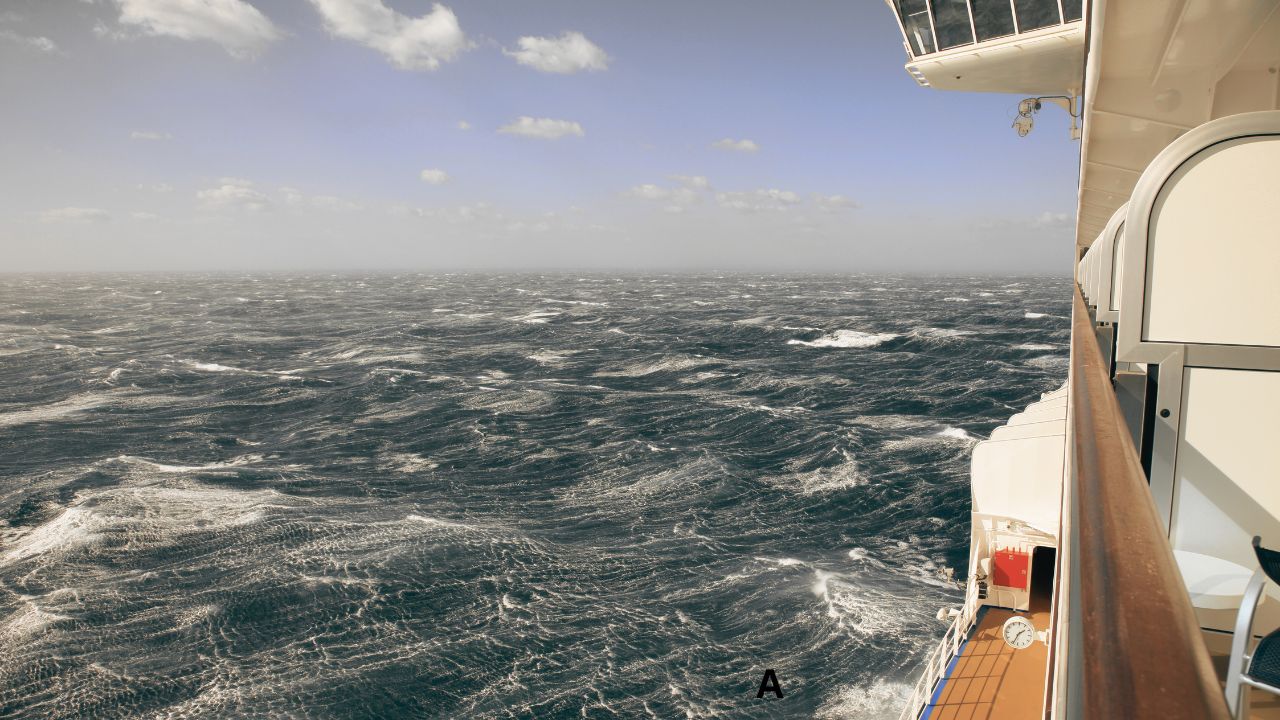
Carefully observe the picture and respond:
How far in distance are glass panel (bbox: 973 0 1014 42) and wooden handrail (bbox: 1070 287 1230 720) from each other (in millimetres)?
18507

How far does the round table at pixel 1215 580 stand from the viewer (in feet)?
15.2

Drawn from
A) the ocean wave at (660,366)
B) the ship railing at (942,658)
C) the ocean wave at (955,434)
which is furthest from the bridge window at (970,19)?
the ocean wave at (660,366)

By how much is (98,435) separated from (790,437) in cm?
3978

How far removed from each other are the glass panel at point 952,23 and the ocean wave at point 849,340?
54.2m

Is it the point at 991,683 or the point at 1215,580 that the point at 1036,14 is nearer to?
the point at 991,683

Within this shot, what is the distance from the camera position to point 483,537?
24031 millimetres

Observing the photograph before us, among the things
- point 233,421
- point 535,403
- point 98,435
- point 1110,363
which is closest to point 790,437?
point 535,403

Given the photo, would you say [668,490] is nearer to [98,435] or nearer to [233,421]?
[233,421]

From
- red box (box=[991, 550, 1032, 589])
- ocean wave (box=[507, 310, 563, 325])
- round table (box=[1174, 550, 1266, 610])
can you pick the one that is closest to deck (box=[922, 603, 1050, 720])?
red box (box=[991, 550, 1032, 589])

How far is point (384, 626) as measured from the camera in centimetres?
1842

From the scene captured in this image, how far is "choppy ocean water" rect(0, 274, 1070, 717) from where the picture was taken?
1622cm

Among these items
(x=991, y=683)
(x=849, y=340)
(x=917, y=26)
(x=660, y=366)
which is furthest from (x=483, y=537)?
(x=849, y=340)

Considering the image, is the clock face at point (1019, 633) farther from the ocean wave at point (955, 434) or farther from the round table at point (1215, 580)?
the ocean wave at point (955, 434)

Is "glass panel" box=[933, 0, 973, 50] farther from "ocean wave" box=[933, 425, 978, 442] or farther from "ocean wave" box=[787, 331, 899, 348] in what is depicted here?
"ocean wave" box=[787, 331, 899, 348]
